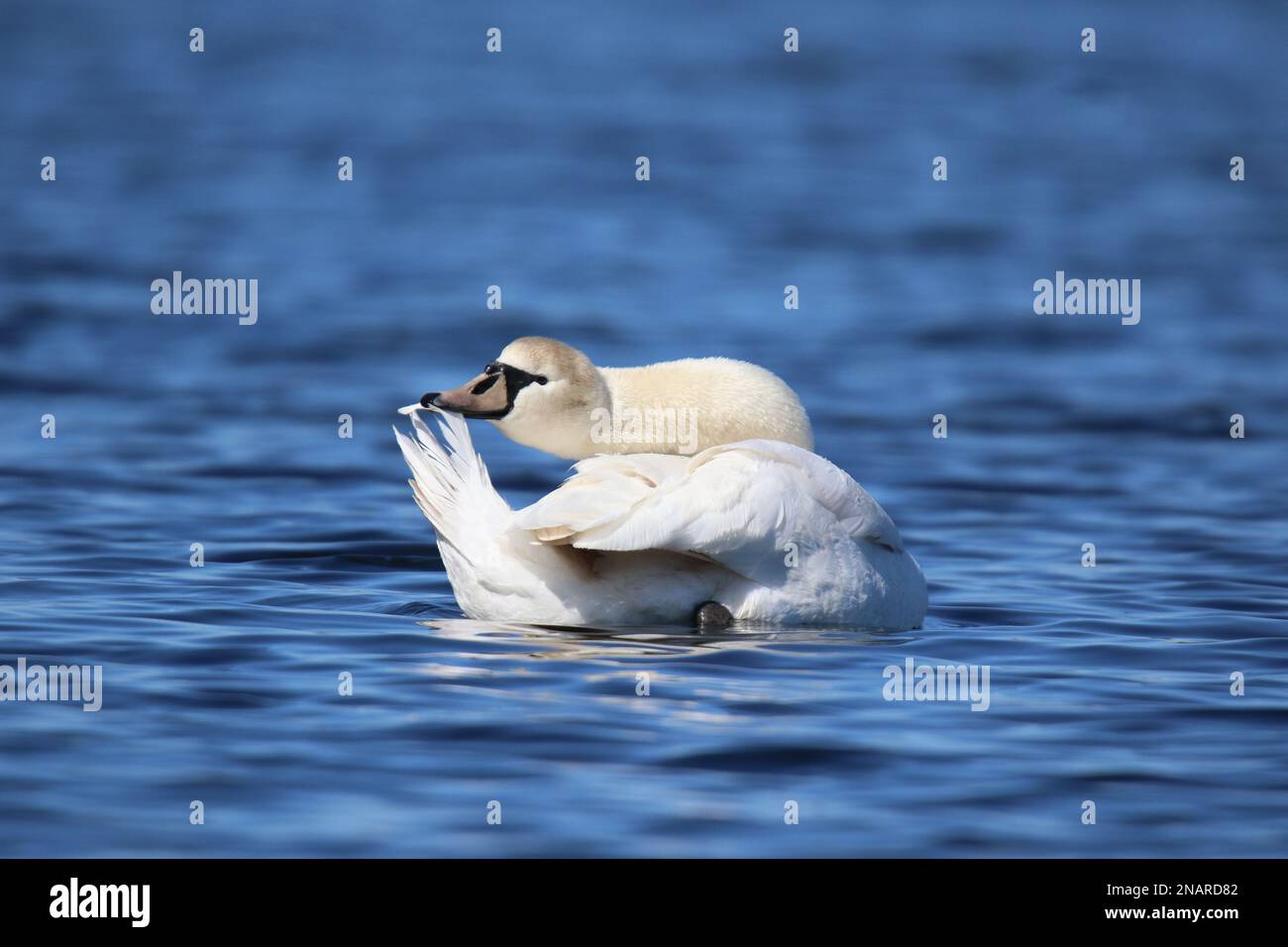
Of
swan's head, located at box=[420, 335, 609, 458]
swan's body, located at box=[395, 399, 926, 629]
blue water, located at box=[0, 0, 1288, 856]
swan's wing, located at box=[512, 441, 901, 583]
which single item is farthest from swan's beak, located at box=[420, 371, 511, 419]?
blue water, located at box=[0, 0, 1288, 856]

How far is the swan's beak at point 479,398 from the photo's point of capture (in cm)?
830

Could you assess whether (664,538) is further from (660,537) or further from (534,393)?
(534,393)

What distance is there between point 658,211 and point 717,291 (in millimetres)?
5339

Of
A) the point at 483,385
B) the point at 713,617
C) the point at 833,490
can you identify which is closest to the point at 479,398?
the point at 483,385

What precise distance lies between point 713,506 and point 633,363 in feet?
28.9

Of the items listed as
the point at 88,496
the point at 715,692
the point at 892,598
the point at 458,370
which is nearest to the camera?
the point at 715,692

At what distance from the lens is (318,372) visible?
16469 millimetres

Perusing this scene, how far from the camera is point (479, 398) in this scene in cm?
834

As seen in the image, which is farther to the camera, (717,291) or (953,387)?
(717,291)

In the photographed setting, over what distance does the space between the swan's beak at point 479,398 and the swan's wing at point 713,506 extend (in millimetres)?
535

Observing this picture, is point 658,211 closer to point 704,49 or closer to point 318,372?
point 318,372

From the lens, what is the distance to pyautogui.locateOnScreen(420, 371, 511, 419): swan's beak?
27.2 ft

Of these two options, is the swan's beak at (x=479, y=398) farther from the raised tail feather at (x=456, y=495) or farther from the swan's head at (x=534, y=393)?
the raised tail feather at (x=456, y=495)

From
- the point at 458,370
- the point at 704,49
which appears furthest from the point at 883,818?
the point at 704,49
